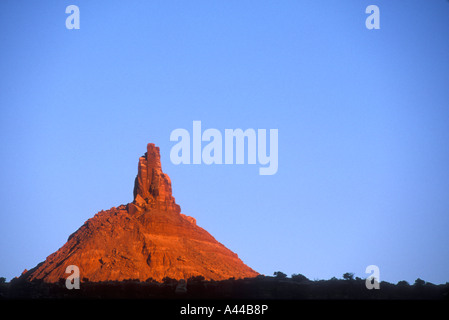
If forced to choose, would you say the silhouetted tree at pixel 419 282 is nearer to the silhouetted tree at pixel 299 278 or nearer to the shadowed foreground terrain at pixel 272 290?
the shadowed foreground terrain at pixel 272 290

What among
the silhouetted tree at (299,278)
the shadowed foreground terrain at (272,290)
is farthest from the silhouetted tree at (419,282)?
the silhouetted tree at (299,278)

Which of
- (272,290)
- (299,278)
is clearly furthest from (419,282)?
(272,290)

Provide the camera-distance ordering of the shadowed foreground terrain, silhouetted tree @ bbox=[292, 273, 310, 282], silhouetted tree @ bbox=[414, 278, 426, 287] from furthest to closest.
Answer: silhouetted tree @ bbox=[292, 273, 310, 282] < silhouetted tree @ bbox=[414, 278, 426, 287] < the shadowed foreground terrain

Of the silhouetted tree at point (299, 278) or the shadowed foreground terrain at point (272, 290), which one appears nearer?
the shadowed foreground terrain at point (272, 290)

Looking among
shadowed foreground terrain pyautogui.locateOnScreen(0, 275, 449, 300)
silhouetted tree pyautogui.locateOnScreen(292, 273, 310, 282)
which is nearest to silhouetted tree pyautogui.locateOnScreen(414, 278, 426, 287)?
shadowed foreground terrain pyautogui.locateOnScreen(0, 275, 449, 300)

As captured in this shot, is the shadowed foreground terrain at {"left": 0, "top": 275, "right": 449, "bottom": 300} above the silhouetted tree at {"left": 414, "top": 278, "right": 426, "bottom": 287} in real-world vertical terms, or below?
below

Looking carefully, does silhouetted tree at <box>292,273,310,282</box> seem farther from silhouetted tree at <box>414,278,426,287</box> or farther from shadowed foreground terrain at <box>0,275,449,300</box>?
silhouetted tree at <box>414,278,426,287</box>

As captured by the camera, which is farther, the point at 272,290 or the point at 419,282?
the point at 419,282

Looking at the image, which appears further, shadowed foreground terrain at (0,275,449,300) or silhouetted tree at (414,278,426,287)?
silhouetted tree at (414,278,426,287)

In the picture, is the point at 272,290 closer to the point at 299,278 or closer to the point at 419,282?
the point at 299,278

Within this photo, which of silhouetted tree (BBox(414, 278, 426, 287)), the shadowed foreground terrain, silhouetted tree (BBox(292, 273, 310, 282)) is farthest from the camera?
silhouetted tree (BBox(292, 273, 310, 282))

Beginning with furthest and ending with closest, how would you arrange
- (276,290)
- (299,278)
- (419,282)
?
1. (299,278)
2. (419,282)
3. (276,290)
